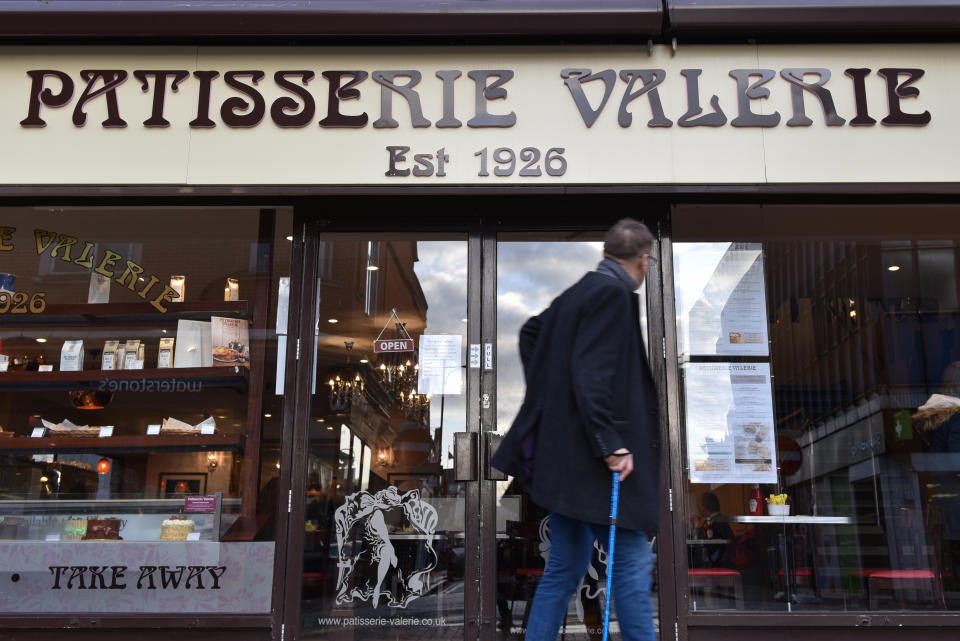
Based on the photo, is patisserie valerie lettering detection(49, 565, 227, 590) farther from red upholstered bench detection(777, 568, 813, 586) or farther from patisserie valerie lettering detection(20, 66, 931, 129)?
red upholstered bench detection(777, 568, 813, 586)

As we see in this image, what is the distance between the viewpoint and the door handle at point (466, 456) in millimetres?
4848

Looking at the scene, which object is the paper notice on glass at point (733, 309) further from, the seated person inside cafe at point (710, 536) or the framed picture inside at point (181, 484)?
the framed picture inside at point (181, 484)

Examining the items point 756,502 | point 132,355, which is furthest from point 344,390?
point 756,502

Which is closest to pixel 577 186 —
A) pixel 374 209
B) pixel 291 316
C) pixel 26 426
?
pixel 374 209

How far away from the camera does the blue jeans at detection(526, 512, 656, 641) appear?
337 centimetres

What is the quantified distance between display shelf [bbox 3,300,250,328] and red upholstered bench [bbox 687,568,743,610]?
3.30 metres

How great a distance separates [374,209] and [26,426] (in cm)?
268

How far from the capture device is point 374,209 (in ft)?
17.1

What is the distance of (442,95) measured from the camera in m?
5.04

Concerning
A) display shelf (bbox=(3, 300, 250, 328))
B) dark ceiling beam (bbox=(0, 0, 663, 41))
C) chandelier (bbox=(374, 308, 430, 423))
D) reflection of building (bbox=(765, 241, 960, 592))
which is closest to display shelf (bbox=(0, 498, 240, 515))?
display shelf (bbox=(3, 300, 250, 328))

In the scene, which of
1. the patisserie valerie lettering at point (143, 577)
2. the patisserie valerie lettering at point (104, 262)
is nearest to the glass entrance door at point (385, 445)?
the patisserie valerie lettering at point (143, 577)

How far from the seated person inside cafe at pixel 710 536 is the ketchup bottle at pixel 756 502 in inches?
9.6

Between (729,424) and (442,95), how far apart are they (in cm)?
A: 253

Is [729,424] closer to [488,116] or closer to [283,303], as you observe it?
[488,116]
